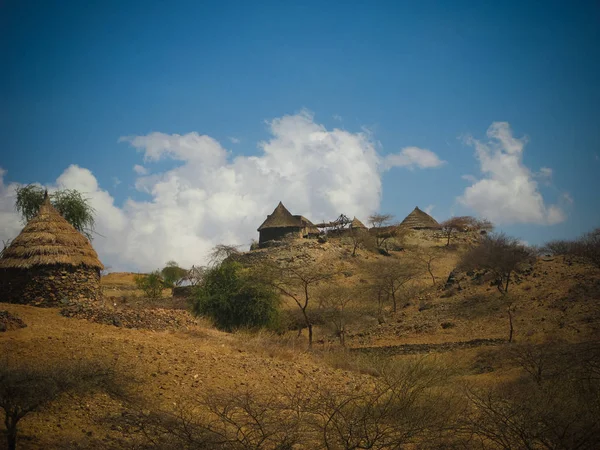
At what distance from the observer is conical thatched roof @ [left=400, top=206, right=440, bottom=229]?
164 feet

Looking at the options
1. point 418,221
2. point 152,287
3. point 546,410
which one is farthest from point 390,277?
point 418,221

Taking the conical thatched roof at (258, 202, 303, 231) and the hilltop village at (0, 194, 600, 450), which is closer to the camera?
the hilltop village at (0, 194, 600, 450)

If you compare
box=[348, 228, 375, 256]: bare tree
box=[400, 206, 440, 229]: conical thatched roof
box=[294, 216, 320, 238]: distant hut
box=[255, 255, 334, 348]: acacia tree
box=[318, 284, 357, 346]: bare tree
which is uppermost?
box=[400, 206, 440, 229]: conical thatched roof

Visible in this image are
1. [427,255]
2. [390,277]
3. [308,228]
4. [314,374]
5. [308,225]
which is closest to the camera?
[314,374]

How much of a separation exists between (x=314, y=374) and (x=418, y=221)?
41684mm

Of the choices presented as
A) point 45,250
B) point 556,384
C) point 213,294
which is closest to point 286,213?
point 213,294

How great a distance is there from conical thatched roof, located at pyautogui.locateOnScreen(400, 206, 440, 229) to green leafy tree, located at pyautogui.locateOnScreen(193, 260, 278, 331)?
28965 millimetres

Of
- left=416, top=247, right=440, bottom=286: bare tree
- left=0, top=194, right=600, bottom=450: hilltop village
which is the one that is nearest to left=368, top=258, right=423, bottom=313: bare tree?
left=0, top=194, right=600, bottom=450: hilltop village

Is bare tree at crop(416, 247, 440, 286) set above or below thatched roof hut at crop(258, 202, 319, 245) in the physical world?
below

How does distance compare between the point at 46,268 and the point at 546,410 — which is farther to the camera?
the point at 46,268

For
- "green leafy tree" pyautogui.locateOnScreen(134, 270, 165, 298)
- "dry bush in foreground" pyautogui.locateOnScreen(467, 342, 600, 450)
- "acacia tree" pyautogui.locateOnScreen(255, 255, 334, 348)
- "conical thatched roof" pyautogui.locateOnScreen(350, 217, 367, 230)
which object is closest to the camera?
"dry bush in foreground" pyautogui.locateOnScreen(467, 342, 600, 450)

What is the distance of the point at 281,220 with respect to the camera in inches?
1658

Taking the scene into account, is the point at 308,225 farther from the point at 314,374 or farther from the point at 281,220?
the point at 314,374

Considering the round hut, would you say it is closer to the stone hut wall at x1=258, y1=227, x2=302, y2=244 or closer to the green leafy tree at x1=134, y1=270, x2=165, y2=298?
the stone hut wall at x1=258, y1=227, x2=302, y2=244
